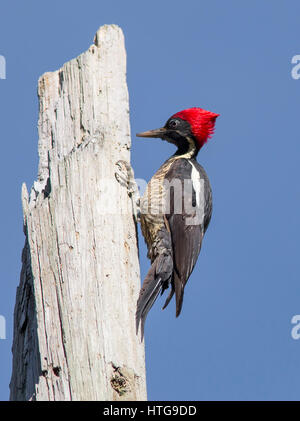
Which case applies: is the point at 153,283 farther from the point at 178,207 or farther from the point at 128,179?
the point at 178,207

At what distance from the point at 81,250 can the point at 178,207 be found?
1.52 m

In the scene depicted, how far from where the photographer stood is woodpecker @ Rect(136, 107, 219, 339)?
532cm

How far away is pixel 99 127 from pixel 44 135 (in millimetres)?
365

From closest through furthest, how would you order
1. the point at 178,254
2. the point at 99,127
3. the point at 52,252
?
the point at 52,252
the point at 99,127
the point at 178,254

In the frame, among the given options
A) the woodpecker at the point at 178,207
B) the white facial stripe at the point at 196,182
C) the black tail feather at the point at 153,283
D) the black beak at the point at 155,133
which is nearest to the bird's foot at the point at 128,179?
the woodpecker at the point at 178,207

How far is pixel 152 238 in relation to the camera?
5.61 meters

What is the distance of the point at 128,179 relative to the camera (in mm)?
4871

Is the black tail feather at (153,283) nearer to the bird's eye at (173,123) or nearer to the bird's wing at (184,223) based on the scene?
the bird's wing at (184,223)

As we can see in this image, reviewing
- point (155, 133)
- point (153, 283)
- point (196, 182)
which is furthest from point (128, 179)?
point (155, 133)

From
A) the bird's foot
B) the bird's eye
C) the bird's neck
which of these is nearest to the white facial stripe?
the bird's neck

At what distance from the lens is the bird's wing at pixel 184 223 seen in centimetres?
538

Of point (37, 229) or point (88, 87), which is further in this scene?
point (88, 87)
